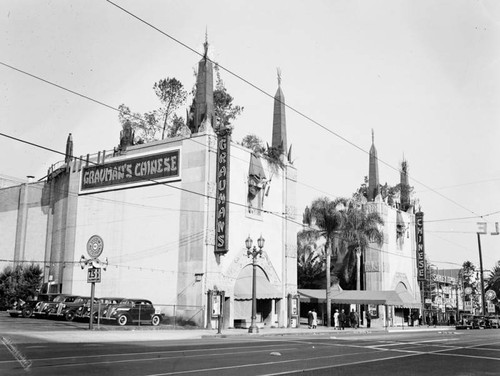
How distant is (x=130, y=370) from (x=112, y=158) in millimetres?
32518

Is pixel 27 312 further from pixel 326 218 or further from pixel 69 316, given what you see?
pixel 326 218

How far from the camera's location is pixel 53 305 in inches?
1363

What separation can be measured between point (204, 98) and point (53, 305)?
16850mm

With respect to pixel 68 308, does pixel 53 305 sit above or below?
above

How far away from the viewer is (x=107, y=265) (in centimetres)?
4106

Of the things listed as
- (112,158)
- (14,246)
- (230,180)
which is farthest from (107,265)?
(14,246)

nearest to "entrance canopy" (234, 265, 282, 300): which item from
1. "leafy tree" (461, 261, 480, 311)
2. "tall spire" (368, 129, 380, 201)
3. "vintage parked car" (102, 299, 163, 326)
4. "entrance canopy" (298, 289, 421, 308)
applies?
"vintage parked car" (102, 299, 163, 326)

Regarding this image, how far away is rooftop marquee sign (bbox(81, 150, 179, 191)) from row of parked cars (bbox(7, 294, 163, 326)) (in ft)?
31.0

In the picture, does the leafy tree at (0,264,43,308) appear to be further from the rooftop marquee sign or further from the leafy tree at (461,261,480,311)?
the leafy tree at (461,261,480,311)

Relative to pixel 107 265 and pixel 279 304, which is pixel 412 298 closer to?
pixel 279 304

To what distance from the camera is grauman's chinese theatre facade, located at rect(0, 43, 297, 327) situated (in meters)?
37.0

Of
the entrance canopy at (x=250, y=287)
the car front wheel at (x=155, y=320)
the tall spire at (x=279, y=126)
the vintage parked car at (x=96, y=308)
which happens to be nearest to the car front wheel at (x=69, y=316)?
the vintage parked car at (x=96, y=308)

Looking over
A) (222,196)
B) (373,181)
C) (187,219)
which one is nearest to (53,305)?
(187,219)

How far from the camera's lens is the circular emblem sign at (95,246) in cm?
4212
